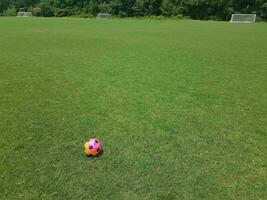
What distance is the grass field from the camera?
8.80 feet

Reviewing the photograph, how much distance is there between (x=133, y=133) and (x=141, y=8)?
47034 millimetres

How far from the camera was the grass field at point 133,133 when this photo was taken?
2682 mm

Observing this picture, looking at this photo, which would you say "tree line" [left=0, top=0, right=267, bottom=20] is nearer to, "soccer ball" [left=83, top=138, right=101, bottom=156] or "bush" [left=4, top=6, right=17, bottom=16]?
"bush" [left=4, top=6, right=17, bottom=16]

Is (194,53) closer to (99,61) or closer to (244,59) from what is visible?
(244,59)

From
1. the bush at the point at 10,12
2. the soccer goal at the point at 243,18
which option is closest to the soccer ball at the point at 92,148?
the soccer goal at the point at 243,18

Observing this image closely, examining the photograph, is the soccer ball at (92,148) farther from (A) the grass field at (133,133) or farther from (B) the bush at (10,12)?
(B) the bush at (10,12)

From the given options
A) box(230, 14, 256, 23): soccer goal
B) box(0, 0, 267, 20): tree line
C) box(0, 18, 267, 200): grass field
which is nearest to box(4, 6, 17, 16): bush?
box(0, 0, 267, 20): tree line

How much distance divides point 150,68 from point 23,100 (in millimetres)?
3623

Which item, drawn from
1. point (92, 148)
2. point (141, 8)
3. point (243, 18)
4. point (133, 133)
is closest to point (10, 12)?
point (141, 8)

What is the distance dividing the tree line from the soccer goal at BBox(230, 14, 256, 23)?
9.12 ft

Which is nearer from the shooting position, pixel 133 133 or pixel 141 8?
pixel 133 133

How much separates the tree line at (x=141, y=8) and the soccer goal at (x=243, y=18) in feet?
9.12

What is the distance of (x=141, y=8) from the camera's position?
4784 cm

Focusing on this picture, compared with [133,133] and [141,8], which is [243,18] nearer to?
[141,8]
